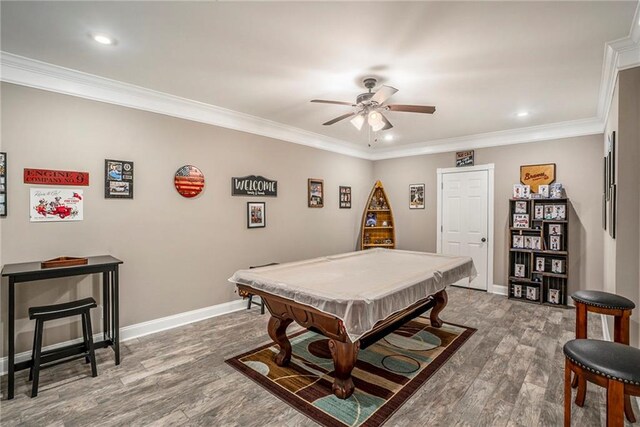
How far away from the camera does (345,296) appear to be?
2.06 m

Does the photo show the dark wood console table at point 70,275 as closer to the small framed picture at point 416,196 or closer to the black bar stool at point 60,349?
the black bar stool at point 60,349

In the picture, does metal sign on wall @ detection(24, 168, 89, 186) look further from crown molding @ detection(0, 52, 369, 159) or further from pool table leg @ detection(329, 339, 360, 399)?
pool table leg @ detection(329, 339, 360, 399)

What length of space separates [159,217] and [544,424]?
3898 mm

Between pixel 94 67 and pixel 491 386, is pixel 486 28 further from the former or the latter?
pixel 94 67

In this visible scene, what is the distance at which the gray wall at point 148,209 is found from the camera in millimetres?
2762

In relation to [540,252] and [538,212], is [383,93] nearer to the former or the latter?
[538,212]

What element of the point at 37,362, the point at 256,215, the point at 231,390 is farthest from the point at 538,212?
the point at 37,362

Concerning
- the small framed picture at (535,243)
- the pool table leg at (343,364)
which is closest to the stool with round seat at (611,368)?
the pool table leg at (343,364)

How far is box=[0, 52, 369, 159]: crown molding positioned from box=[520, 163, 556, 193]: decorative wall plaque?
→ 12.1 feet

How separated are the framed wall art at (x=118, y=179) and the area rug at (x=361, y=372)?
2.08 m

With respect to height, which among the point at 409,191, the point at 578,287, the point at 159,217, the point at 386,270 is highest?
the point at 409,191

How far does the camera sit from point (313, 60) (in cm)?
271

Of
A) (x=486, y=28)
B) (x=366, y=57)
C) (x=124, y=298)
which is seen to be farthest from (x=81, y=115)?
(x=486, y=28)

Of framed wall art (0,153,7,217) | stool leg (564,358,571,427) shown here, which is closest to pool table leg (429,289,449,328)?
stool leg (564,358,571,427)
